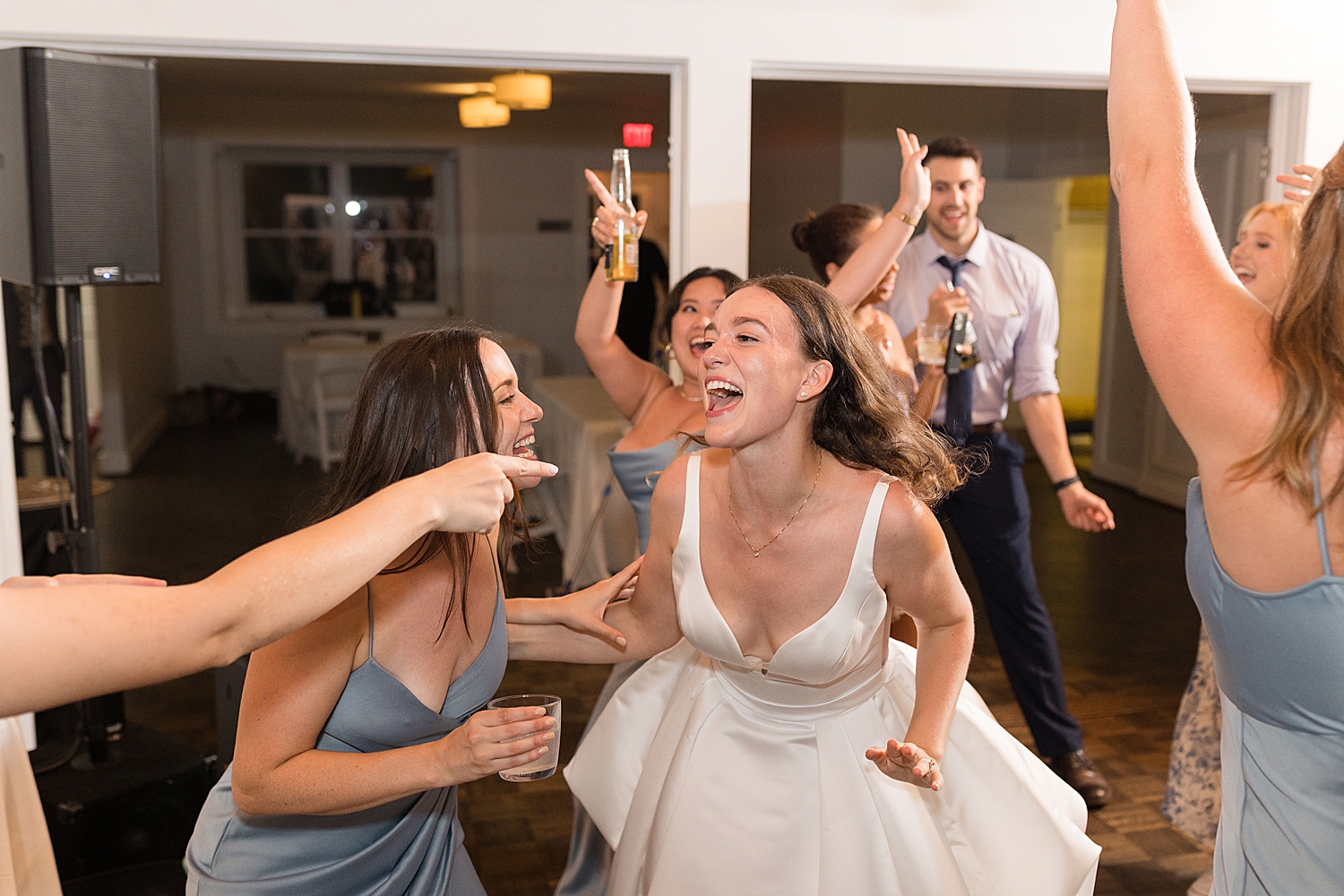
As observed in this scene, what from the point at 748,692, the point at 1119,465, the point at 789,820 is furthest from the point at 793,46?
the point at 1119,465

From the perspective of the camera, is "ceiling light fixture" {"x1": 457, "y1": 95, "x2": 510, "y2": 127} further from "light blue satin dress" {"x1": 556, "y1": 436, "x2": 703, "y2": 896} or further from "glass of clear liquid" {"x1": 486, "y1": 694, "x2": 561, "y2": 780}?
"glass of clear liquid" {"x1": 486, "y1": 694, "x2": 561, "y2": 780}

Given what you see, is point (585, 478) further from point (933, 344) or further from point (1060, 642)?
point (933, 344)

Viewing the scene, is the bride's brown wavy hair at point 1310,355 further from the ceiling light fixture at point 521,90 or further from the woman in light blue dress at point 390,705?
the ceiling light fixture at point 521,90

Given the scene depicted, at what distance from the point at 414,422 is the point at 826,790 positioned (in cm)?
89

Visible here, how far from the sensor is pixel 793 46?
10.3 ft

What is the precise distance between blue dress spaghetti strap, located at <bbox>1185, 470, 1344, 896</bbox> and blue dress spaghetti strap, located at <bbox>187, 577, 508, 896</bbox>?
39.6 inches

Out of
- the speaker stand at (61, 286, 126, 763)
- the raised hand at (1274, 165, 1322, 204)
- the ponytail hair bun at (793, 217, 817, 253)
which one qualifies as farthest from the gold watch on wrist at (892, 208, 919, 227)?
the speaker stand at (61, 286, 126, 763)

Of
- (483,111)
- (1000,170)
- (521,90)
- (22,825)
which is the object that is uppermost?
(483,111)

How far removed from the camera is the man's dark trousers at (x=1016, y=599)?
9.82 ft

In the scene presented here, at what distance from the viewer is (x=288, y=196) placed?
1080 cm

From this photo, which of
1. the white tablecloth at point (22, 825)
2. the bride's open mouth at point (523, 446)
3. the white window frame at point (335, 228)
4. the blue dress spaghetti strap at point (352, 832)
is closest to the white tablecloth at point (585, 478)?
the bride's open mouth at point (523, 446)

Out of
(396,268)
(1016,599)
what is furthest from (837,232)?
(396,268)

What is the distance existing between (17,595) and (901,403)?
1462 mm

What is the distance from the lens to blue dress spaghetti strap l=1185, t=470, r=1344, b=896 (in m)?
1.06
